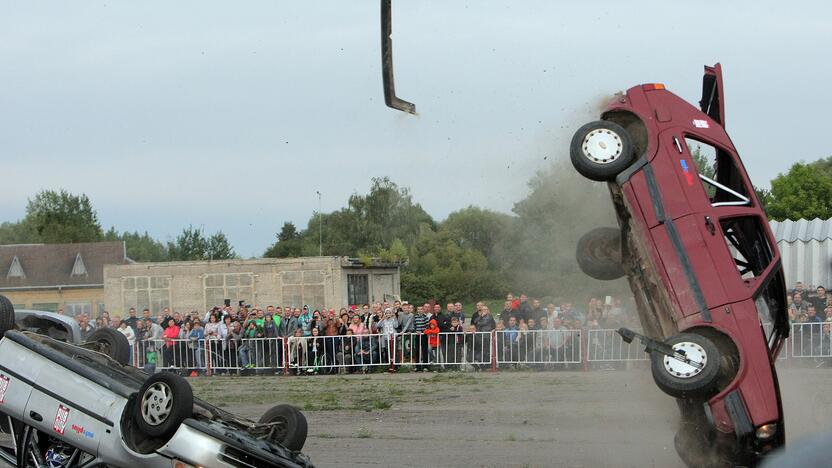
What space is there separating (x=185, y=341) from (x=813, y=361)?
13.6 metres

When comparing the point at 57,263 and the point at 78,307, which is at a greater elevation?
the point at 57,263

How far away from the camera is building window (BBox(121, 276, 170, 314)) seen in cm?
4031

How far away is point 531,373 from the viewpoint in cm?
1914

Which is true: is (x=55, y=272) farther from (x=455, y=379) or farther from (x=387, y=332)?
(x=455, y=379)

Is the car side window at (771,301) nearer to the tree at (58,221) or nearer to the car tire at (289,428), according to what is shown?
the car tire at (289,428)

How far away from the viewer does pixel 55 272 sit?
64062mm

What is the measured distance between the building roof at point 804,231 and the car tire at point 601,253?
50.4 ft

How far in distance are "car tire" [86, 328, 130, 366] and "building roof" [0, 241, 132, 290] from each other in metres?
55.6

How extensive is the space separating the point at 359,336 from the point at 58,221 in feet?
236

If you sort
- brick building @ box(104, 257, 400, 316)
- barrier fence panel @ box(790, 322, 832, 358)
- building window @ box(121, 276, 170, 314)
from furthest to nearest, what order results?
building window @ box(121, 276, 170, 314) < brick building @ box(104, 257, 400, 316) < barrier fence panel @ box(790, 322, 832, 358)

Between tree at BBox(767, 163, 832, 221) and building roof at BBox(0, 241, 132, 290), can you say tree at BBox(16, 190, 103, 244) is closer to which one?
building roof at BBox(0, 241, 132, 290)

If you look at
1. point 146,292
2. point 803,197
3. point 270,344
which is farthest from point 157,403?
point 803,197

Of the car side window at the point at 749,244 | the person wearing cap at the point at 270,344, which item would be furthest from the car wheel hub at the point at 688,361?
the person wearing cap at the point at 270,344

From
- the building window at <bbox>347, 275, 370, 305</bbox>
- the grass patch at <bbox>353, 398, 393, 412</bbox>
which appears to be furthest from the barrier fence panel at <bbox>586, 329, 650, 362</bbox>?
the building window at <bbox>347, 275, 370, 305</bbox>
